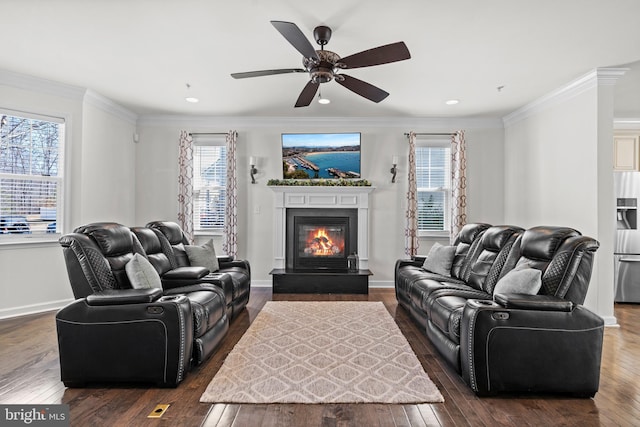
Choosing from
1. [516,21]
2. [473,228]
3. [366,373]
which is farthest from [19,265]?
[516,21]

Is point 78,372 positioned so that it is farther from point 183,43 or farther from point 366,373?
point 183,43

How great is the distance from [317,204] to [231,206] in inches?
53.6

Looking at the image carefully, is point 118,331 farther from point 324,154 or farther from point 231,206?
point 324,154

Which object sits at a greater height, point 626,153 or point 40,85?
point 40,85

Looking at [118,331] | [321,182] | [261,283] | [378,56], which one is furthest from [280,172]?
[118,331]

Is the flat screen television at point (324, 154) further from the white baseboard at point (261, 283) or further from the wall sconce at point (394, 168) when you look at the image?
the white baseboard at point (261, 283)

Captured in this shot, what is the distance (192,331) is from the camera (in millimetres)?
2480

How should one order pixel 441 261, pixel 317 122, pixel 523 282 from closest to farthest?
1. pixel 523 282
2. pixel 441 261
3. pixel 317 122

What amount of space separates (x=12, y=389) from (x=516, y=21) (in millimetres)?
4562

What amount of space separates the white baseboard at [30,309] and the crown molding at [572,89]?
6.72 m

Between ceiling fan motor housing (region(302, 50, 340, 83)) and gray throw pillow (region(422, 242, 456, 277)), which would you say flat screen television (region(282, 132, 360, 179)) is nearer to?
gray throw pillow (region(422, 242, 456, 277))

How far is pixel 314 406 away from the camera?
6.98 feet

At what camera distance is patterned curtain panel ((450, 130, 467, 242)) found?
5.50 metres

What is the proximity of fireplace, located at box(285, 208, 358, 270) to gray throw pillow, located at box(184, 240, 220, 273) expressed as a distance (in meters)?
1.67
